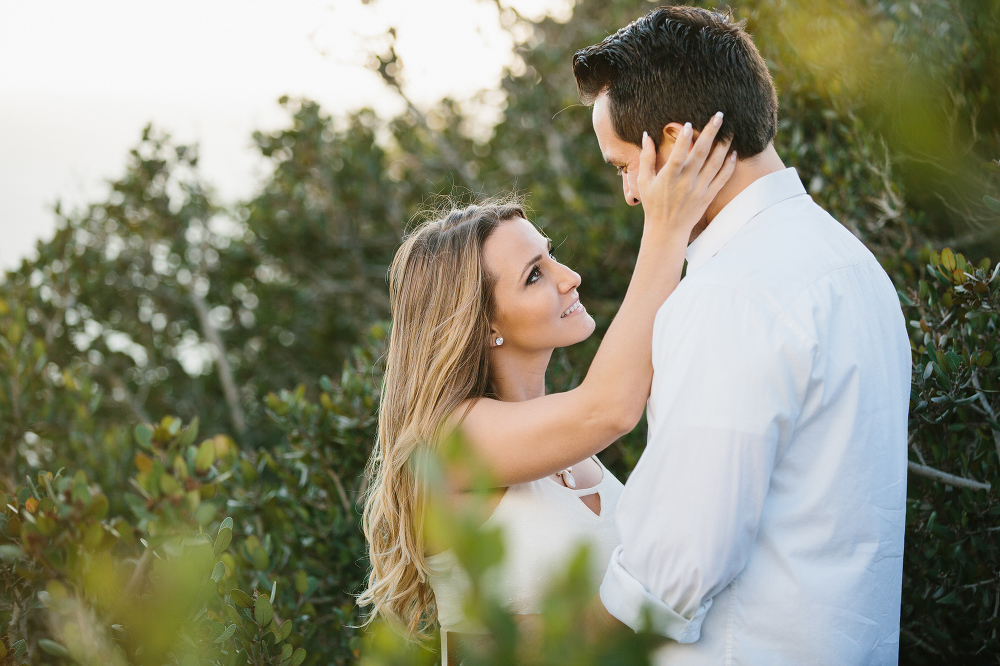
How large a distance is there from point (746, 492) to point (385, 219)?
6.93m

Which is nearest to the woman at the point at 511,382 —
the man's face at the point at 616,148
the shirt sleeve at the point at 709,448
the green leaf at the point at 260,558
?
the man's face at the point at 616,148

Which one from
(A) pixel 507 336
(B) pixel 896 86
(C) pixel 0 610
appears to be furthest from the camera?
Result: (B) pixel 896 86

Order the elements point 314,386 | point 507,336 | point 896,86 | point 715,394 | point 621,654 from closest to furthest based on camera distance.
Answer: point 621,654 → point 715,394 → point 507,336 → point 896,86 → point 314,386

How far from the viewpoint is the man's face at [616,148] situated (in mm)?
2035

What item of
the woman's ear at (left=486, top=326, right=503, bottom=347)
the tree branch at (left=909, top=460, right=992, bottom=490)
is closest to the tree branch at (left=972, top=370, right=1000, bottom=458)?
the tree branch at (left=909, top=460, right=992, bottom=490)

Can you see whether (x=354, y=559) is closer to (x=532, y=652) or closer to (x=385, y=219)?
(x=532, y=652)

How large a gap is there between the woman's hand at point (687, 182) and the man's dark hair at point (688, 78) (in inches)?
2.1

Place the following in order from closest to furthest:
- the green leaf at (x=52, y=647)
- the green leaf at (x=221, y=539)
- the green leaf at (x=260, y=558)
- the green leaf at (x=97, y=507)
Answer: the green leaf at (x=52, y=647)
the green leaf at (x=221, y=539)
the green leaf at (x=97, y=507)
the green leaf at (x=260, y=558)

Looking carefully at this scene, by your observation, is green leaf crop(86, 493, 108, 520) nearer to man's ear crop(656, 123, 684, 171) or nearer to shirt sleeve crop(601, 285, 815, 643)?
shirt sleeve crop(601, 285, 815, 643)

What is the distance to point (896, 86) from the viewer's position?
3.62 metres

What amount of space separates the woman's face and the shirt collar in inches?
27.0

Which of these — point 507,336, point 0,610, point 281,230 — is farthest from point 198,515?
point 281,230

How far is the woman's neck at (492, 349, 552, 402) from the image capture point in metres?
2.60

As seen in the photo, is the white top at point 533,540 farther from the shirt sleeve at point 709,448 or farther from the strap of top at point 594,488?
the shirt sleeve at point 709,448
